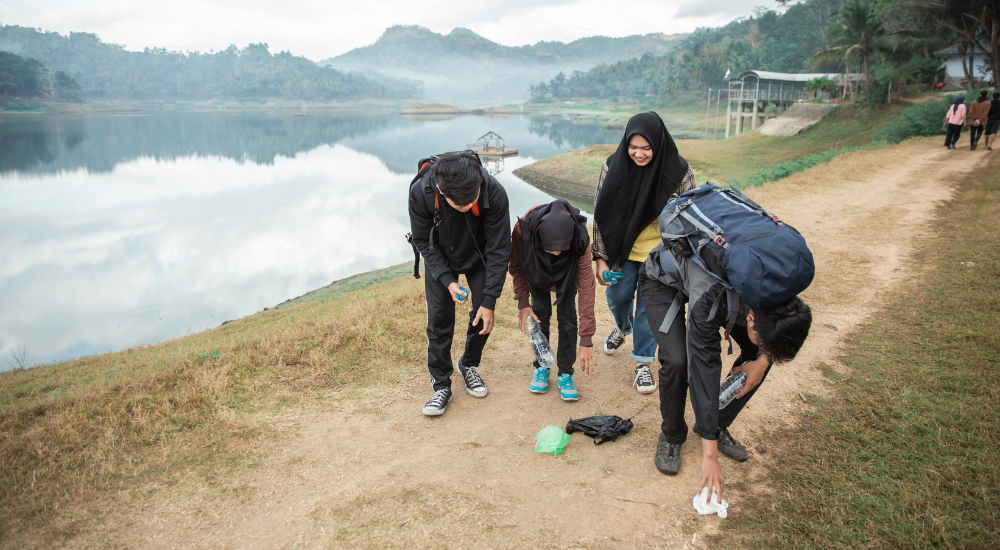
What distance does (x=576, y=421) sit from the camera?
3.52m

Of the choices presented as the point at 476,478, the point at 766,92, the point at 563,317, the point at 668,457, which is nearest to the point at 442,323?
the point at 563,317

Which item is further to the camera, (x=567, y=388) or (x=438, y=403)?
(x=567, y=388)

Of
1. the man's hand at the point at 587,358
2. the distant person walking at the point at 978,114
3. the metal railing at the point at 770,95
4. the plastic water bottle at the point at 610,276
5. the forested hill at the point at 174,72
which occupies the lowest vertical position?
the man's hand at the point at 587,358

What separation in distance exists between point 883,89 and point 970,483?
107 feet

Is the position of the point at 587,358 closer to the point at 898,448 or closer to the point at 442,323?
the point at 442,323

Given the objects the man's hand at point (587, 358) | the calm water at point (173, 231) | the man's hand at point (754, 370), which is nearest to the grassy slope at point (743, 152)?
the calm water at point (173, 231)

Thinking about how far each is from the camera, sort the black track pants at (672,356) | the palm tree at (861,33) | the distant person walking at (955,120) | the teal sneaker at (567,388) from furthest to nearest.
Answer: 1. the palm tree at (861,33)
2. the distant person walking at (955,120)
3. the teal sneaker at (567,388)
4. the black track pants at (672,356)

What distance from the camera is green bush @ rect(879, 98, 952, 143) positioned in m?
20.2

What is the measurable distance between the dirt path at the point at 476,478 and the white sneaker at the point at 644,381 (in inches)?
2.9

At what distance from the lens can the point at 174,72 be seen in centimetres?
15412

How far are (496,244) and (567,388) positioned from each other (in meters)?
1.19

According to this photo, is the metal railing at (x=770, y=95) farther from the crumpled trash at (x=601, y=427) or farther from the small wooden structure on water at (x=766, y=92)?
the crumpled trash at (x=601, y=427)

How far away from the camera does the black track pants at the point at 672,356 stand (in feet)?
9.23

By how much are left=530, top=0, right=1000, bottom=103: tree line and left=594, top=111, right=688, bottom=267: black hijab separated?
2893 cm
